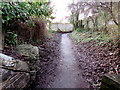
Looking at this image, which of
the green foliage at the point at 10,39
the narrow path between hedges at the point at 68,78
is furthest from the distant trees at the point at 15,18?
the narrow path between hedges at the point at 68,78

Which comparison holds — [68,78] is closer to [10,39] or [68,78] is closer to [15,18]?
[10,39]

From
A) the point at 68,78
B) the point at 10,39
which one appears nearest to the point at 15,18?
the point at 10,39

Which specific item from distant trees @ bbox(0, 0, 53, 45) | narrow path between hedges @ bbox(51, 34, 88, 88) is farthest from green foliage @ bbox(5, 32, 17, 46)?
narrow path between hedges @ bbox(51, 34, 88, 88)

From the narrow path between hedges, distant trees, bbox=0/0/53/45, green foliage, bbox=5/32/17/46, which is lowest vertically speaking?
the narrow path between hedges

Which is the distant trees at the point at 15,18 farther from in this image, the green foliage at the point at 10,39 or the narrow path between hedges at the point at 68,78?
the narrow path between hedges at the point at 68,78

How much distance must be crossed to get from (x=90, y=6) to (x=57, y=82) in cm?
429

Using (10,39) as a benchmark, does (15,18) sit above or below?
above

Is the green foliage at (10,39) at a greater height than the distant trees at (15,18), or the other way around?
the distant trees at (15,18)

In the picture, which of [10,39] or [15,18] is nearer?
[15,18]

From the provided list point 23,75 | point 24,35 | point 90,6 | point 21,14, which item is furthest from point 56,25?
point 23,75

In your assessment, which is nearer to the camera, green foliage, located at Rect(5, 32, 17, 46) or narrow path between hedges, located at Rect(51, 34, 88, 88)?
narrow path between hedges, located at Rect(51, 34, 88, 88)

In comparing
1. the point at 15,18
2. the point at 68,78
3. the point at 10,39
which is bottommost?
the point at 68,78

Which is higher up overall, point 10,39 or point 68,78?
point 10,39

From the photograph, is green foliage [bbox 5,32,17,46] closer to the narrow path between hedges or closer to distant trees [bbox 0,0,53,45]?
distant trees [bbox 0,0,53,45]
